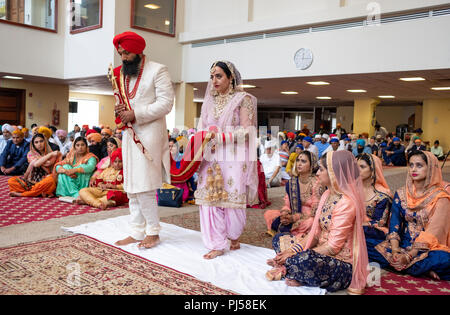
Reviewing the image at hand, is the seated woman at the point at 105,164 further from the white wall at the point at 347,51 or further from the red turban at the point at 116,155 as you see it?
the white wall at the point at 347,51

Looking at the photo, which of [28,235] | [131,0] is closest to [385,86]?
[131,0]

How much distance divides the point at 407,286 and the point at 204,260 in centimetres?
129

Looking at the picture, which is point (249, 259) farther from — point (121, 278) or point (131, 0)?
point (131, 0)

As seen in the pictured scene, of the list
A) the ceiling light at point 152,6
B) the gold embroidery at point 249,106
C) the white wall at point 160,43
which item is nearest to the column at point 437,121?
the white wall at point 160,43

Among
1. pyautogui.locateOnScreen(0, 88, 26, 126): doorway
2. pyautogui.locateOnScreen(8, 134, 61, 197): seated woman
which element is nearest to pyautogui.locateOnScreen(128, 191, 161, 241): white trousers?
pyautogui.locateOnScreen(8, 134, 61, 197): seated woman

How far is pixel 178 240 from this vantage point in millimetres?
3301

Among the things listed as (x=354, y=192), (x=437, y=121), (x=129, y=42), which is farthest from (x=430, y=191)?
(x=437, y=121)

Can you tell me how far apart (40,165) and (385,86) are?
846 centimetres

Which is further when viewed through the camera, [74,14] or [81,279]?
[74,14]

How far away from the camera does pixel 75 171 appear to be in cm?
520

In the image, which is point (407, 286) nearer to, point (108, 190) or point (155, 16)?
point (108, 190)

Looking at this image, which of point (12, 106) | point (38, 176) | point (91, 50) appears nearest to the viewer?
point (38, 176)

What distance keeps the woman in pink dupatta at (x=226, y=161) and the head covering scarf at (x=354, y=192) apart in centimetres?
73

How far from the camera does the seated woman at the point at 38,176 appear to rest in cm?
526
